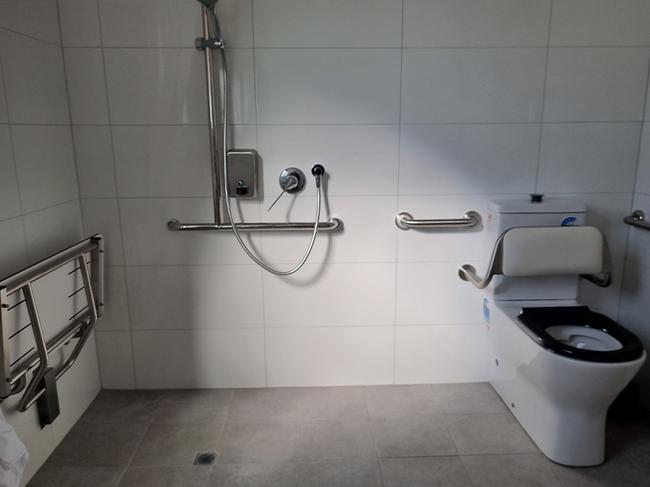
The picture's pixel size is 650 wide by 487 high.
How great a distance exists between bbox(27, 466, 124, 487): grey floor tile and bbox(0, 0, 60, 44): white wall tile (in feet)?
5.10

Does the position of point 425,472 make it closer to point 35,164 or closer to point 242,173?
point 242,173

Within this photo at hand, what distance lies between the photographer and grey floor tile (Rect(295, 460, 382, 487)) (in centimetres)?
173

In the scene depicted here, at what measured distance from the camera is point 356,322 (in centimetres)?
230

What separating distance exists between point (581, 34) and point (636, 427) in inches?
64.9

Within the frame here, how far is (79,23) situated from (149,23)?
28cm

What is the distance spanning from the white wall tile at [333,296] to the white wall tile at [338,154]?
363 mm

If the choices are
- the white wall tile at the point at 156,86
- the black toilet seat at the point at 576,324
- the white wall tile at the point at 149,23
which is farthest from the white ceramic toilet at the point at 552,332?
the white wall tile at the point at 149,23

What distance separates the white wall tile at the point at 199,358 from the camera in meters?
2.29

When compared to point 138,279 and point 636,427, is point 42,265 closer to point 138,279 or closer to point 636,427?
point 138,279

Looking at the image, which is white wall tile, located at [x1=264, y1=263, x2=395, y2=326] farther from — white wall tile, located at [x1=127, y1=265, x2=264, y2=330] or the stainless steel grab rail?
the stainless steel grab rail

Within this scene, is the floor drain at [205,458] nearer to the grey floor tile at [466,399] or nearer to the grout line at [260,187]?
the grout line at [260,187]

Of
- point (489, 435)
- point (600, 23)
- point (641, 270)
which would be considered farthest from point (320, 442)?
point (600, 23)

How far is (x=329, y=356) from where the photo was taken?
7.64ft

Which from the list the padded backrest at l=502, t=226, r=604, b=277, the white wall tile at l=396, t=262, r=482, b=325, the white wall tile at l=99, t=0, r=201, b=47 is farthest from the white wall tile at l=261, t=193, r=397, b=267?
the white wall tile at l=99, t=0, r=201, b=47
